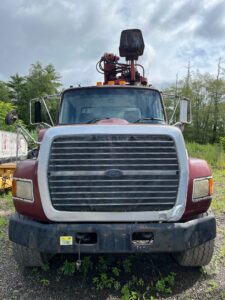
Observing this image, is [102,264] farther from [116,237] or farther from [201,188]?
[201,188]

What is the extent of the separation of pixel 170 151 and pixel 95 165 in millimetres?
741

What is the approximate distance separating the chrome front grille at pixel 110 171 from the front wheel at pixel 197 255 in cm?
Result: 87

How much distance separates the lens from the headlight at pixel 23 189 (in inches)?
144

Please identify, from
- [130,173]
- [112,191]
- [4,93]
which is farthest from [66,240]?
[4,93]

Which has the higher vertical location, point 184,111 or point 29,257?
point 184,111

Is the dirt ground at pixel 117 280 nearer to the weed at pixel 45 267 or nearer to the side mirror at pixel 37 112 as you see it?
the weed at pixel 45 267

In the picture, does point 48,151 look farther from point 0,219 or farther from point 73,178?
point 0,219

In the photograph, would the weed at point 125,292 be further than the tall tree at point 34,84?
No

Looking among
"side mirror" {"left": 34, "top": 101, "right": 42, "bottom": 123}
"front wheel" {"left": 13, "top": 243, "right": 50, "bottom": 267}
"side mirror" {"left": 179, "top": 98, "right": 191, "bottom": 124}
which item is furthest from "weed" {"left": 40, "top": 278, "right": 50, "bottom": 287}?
"side mirror" {"left": 179, "top": 98, "right": 191, "bottom": 124}

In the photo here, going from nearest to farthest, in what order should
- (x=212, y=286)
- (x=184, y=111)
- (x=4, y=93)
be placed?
(x=212, y=286), (x=184, y=111), (x=4, y=93)

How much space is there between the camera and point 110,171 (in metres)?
3.49

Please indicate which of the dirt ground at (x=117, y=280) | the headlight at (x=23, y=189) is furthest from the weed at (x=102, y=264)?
the headlight at (x=23, y=189)

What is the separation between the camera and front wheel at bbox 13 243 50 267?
4035mm

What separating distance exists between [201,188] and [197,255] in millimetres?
819
